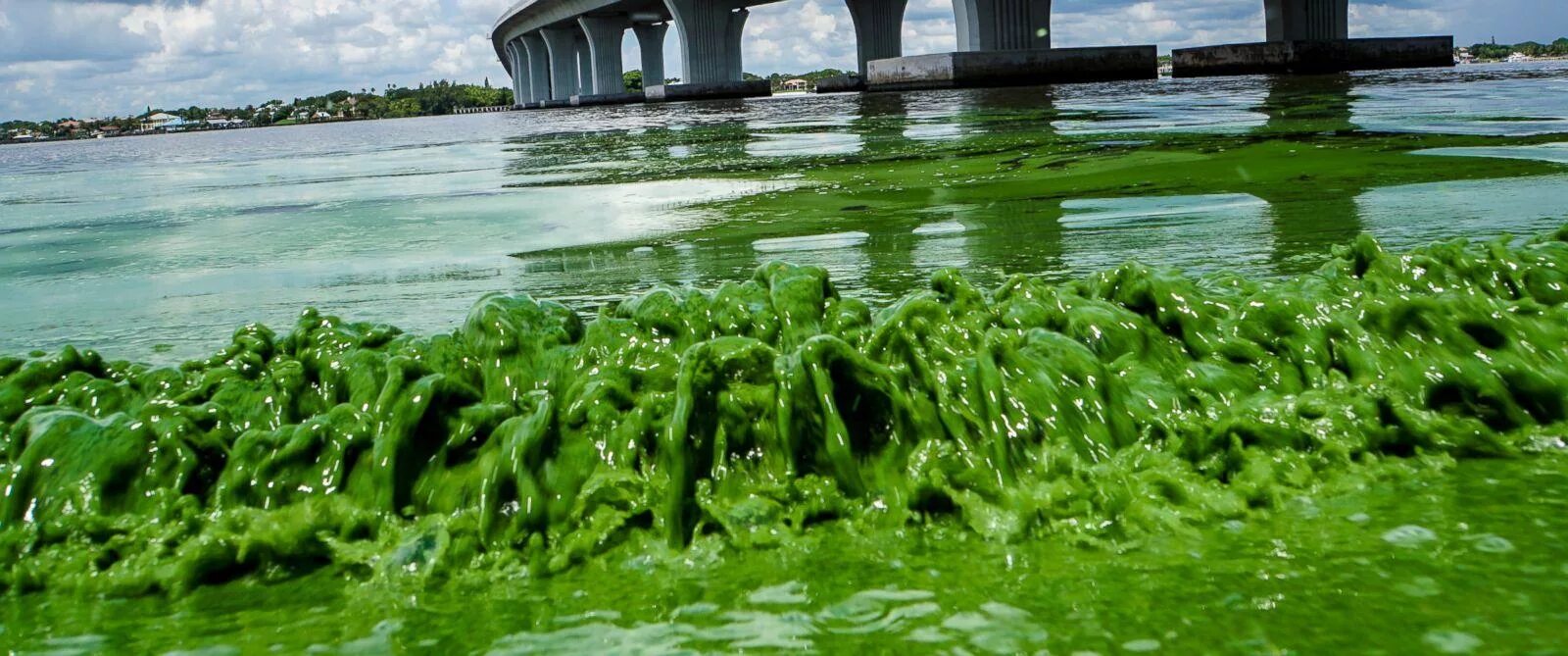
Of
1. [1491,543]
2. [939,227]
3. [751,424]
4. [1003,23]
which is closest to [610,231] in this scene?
[939,227]

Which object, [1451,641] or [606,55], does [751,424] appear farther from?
[606,55]

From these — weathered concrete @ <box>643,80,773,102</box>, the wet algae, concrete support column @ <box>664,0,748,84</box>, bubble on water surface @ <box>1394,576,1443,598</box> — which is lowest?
bubble on water surface @ <box>1394,576,1443,598</box>

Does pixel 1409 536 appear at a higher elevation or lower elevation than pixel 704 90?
lower

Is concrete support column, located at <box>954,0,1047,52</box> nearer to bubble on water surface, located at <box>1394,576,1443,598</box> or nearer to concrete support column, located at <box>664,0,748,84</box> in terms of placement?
concrete support column, located at <box>664,0,748,84</box>

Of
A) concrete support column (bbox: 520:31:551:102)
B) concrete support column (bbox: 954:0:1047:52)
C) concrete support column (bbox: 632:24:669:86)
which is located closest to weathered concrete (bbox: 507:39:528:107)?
concrete support column (bbox: 520:31:551:102)

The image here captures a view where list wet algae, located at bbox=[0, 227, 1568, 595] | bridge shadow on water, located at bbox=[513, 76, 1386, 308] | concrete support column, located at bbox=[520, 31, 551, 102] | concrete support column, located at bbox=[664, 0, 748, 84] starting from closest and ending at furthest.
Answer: wet algae, located at bbox=[0, 227, 1568, 595] < bridge shadow on water, located at bbox=[513, 76, 1386, 308] < concrete support column, located at bbox=[664, 0, 748, 84] < concrete support column, located at bbox=[520, 31, 551, 102]

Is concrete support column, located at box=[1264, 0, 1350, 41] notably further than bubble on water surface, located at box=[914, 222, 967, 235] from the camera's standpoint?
Yes
